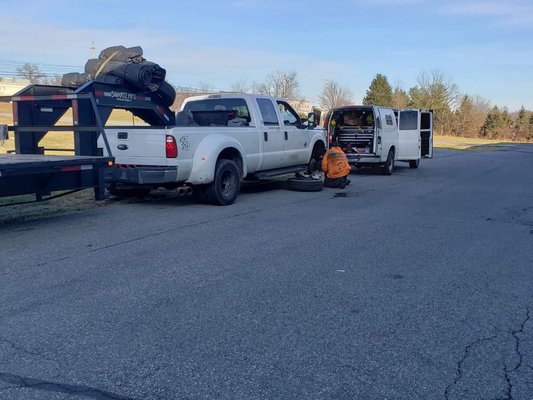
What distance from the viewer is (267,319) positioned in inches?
171

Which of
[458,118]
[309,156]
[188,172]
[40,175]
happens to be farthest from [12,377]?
[458,118]

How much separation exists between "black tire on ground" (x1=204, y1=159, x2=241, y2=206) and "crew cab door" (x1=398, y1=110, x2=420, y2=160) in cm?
1103

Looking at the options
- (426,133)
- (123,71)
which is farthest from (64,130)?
(426,133)

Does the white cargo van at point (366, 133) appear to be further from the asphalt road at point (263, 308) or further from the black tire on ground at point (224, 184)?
the asphalt road at point (263, 308)

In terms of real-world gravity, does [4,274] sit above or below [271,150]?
below

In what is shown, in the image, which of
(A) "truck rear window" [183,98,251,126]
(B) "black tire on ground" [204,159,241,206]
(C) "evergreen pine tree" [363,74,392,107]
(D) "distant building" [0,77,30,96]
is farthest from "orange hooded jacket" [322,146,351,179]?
(C) "evergreen pine tree" [363,74,392,107]

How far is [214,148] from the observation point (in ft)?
31.4

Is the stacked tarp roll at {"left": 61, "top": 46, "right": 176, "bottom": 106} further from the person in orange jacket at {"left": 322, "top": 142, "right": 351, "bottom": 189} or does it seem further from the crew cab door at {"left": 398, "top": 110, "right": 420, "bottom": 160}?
the crew cab door at {"left": 398, "top": 110, "right": 420, "bottom": 160}

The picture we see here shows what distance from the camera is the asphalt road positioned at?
3346 millimetres

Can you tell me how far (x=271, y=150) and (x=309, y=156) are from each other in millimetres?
2086

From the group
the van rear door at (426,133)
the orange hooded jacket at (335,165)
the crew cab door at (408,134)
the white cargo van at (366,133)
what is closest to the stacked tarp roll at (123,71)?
the orange hooded jacket at (335,165)

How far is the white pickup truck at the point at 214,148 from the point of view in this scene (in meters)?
9.05

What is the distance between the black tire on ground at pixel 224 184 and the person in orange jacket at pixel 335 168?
3.41m

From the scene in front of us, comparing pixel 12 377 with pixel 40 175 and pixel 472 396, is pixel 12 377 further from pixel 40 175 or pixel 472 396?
pixel 40 175
